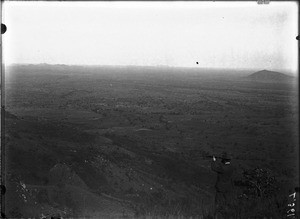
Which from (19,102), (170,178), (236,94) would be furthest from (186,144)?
(19,102)

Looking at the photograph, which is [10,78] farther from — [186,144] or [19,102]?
[186,144]

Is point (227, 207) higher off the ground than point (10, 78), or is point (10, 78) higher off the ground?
point (10, 78)

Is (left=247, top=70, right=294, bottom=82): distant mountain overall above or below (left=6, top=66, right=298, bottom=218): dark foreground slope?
above

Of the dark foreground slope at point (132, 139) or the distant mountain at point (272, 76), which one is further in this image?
the distant mountain at point (272, 76)

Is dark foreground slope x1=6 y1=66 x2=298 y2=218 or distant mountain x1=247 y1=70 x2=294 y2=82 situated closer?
dark foreground slope x1=6 y1=66 x2=298 y2=218

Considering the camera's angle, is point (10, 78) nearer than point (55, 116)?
Yes

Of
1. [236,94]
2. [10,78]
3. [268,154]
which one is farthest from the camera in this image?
[236,94]

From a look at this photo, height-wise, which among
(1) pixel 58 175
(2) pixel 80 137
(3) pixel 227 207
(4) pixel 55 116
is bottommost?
(3) pixel 227 207

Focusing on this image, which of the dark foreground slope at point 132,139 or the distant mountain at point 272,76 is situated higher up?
the distant mountain at point 272,76
